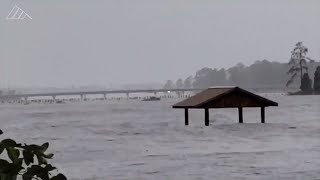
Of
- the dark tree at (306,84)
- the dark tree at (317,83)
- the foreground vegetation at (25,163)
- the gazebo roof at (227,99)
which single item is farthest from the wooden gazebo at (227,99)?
the dark tree at (306,84)

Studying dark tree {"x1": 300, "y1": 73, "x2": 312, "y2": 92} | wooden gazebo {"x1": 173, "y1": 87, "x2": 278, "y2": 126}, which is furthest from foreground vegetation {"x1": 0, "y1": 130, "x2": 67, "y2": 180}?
dark tree {"x1": 300, "y1": 73, "x2": 312, "y2": 92}

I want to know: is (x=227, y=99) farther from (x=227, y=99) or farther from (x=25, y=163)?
(x=25, y=163)

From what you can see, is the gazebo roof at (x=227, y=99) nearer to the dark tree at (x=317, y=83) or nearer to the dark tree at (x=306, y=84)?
the dark tree at (x=317, y=83)

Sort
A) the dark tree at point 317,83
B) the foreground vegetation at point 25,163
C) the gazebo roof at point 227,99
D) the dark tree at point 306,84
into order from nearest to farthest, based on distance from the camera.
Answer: the foreground vegetation at point 25,163
the gazebo roof at point 227,99
the dark tree at point 317,83
the dark tree at point 306,84

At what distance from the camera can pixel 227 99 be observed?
29.3 meters

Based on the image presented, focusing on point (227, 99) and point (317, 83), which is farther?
point (317, 83)

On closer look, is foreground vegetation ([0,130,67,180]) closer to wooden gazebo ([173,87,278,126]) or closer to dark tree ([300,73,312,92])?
wooden gazebo ([173,87,278,126])

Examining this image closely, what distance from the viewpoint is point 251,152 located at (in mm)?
16656

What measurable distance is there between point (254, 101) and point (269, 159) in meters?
15.6


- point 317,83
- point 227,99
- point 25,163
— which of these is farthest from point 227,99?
point 317,83

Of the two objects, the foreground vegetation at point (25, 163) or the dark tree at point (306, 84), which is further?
the dark tree at point (306, 84)

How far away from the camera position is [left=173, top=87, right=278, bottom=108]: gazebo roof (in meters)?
28.6

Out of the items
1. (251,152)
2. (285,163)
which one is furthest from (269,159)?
(251,152)

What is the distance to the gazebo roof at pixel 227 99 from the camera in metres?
28.6
